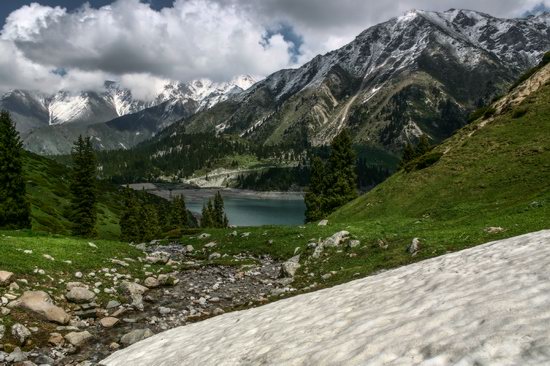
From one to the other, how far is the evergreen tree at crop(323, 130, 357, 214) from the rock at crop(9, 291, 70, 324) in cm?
6289

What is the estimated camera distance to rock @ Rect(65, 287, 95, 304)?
64.3 ft

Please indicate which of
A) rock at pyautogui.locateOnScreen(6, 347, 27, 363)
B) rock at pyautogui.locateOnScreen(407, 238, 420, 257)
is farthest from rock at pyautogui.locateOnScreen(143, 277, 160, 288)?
rock at pyautogui.locateOnScreen(407, 238, 420, 257)

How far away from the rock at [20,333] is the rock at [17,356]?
74cm

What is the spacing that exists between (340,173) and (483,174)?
35274 mm

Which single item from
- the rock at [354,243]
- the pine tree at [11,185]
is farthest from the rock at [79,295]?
the pine tree at [11,185]

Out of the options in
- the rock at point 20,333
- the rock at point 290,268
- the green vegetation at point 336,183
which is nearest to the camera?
the rock at point 20,333

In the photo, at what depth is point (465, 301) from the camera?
7172mm

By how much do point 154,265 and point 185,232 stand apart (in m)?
24.5

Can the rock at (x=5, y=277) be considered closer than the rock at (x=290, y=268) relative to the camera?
Yes

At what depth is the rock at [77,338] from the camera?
51.4 feet

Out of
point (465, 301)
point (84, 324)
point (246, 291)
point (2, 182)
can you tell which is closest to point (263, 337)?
point (465, 301)

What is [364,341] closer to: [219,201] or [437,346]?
[437,346]

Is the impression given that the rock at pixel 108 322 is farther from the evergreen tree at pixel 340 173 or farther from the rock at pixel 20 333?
the evergreen tree at pixel 340 173

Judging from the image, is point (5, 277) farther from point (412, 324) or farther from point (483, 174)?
point (483, 174)
